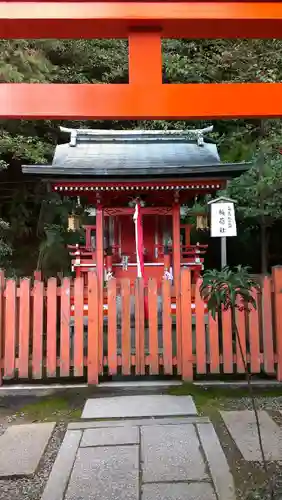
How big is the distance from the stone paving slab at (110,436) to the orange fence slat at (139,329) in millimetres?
1087

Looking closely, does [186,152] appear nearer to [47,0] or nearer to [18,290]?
[18,290]

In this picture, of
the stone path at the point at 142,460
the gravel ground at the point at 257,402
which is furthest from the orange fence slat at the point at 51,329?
the gravel ground at the point at 257,402

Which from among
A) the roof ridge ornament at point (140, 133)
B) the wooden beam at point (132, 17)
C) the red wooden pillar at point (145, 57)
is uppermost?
the roof ridge ornament at point (140, 133)

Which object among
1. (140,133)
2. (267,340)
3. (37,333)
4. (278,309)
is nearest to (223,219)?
(140,133)

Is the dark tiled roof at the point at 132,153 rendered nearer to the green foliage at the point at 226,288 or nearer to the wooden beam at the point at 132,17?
the wooden beam at the point at 132,17

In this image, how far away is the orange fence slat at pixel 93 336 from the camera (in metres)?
4.25

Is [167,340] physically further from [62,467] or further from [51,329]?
[62,467]

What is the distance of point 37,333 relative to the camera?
428 cm

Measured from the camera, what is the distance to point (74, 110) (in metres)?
2.50

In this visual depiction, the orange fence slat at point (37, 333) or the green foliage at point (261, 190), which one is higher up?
the green foliage at point (261, 190)

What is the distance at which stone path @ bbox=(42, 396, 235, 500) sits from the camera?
236cm

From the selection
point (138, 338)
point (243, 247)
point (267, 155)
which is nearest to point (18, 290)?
point (138, 338)

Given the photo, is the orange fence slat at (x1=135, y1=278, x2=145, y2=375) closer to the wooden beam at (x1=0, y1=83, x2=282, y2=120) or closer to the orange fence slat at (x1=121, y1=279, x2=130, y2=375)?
the orange fence slat at (x1=121, y1=279, x2=130, y2=375)

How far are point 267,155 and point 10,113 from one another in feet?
31.8
